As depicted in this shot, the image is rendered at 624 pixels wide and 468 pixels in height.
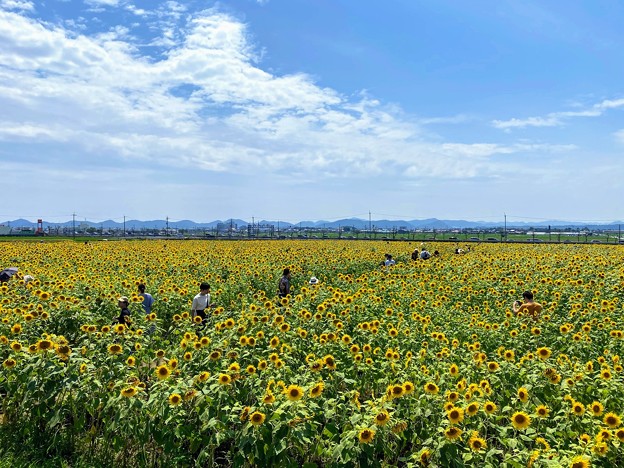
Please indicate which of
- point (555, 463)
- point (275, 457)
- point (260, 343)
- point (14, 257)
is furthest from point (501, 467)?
point (14, 257)

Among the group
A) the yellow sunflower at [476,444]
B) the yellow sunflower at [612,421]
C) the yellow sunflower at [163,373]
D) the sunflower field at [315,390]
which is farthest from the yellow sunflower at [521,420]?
the yellow sunflower at [163,373]

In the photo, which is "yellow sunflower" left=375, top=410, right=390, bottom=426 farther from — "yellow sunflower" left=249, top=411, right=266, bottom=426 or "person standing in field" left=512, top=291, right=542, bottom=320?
"person standing in field" left=512, top=291, right=542, bottom=320

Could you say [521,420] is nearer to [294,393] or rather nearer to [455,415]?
[455,415]

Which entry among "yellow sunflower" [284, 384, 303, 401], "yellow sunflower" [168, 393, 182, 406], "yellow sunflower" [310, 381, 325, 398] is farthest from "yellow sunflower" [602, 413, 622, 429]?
"yellow sunflower" [168, 393, 182, 406]

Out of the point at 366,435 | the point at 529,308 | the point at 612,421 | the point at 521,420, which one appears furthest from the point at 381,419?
the point at 529,308

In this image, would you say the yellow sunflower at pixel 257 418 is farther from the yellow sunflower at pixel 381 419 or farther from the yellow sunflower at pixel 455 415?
the yellow sunflower at pixel 455 415

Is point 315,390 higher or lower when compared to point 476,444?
higher

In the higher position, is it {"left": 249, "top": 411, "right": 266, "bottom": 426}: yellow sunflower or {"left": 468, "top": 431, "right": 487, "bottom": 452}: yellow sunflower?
{"left": 249, "top": 411, "right": 266, "bottom": 426}: yellow sunflower

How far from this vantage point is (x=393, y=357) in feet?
17.5

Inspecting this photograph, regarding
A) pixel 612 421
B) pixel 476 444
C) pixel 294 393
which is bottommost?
pixel 476 444

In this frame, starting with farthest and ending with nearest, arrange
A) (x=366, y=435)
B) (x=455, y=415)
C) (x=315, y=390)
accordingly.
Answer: (x=315, y=390) < (x=455, y=415) < (x=366, y=435)

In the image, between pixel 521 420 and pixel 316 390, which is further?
pixel 316 390

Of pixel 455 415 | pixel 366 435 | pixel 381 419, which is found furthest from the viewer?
pixel 455 415

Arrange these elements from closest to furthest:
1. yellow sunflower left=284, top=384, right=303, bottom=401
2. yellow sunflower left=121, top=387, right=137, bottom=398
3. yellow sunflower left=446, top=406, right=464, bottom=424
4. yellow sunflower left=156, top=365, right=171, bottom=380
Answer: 1. yellow sunflower left=446, top=406, right=464, bottom=424
2. yellow sunflower left=284, top=384, right=303, bottom=401
3. yellow sunflower left=121, top=387, right=137, bottom=398
4. yellow sunflower left=156, top=365, right=171, bottom=380
